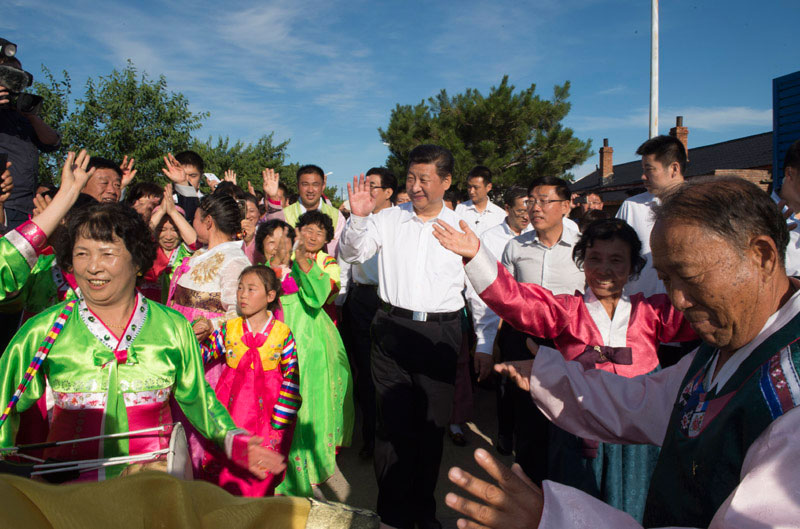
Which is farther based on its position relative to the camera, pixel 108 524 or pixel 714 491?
pixel 714 491

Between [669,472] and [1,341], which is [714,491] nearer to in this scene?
[669,472]

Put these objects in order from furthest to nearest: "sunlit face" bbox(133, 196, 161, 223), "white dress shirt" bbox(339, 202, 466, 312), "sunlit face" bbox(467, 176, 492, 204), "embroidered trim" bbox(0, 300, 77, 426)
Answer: "sunlit face" bbox(467, 176, 492, 204), "sunlit face" bbox(133, 196, 161, 223), "white dress shirt" bbox(339, 202, 466, 312), "embroidered trim" bbox(0, 300, 77, 426)

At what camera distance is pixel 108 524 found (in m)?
0.76

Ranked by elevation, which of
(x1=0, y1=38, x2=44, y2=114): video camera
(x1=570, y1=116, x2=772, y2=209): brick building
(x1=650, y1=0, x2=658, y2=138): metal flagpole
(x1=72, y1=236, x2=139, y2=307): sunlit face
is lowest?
(x1=72, y1=236, x2=139, y2=307): sunlit face

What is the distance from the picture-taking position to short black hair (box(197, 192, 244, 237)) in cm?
354

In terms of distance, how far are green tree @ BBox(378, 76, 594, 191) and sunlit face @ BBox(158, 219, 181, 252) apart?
849 inches

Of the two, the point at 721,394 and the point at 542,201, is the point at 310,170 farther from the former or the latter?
the point at 721,394

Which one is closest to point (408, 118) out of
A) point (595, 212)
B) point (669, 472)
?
point (595, 212)

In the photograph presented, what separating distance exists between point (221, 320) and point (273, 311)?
1.15ft

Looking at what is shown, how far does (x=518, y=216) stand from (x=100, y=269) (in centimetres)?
417

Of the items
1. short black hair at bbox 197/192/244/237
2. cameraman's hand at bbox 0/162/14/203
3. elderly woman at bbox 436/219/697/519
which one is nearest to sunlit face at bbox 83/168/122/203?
cameraman's hand at bbox 0/162/14/203

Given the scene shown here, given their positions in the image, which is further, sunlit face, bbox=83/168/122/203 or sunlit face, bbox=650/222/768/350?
sunlit face, bbox=83/168/122/203

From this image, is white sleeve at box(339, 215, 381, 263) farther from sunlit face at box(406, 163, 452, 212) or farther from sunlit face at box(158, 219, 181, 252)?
sunlit face at box(158, 219, 181, 252)

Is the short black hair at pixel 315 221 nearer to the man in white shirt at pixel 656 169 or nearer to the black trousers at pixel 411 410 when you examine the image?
the black trousers at pixel 411 410
